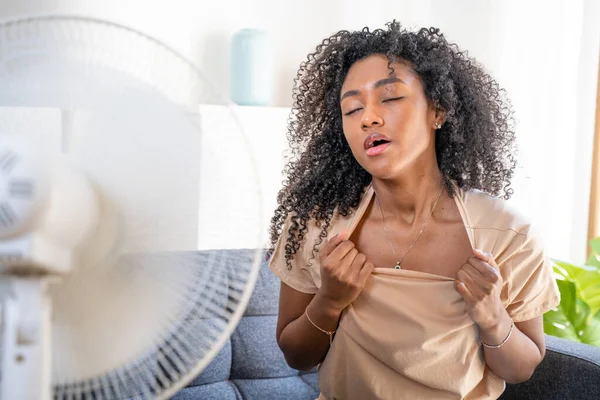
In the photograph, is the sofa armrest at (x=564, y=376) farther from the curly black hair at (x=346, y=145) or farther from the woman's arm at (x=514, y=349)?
the curly black hair at (x=346, y=145)

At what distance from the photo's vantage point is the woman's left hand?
118cm

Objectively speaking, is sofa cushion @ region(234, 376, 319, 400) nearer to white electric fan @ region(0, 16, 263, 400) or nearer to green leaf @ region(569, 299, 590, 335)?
green leaf @ region(569, 299, 590, 335)

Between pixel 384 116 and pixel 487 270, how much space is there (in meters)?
0.30

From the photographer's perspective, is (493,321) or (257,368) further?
(257,368)

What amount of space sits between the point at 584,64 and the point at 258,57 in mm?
1407

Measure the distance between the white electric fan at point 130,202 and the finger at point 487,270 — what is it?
53 centimetres

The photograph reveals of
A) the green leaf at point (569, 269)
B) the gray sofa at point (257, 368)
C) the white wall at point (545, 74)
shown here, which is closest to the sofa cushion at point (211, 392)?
the gray sofa at point (257, 368)

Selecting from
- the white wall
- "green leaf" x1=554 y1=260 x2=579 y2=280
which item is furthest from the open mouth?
the white wall

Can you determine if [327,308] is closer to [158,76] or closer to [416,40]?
[416,40]

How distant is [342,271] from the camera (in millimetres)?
1218

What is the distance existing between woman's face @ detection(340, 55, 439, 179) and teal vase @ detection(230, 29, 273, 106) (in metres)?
1.08

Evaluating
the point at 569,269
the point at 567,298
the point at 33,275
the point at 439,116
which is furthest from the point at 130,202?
the point at 569,269

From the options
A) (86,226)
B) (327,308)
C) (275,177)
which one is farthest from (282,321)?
(275,177)

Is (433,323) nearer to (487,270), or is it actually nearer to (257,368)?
(487,270)
